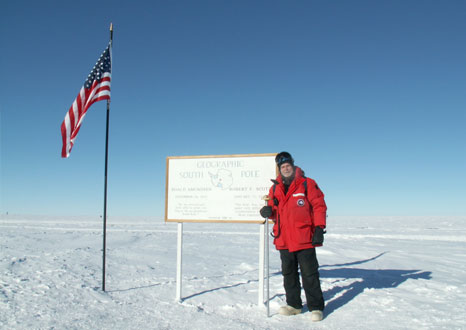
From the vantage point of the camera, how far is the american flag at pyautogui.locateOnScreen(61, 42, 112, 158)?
4.84 metres

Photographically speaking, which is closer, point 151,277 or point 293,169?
point 293,169

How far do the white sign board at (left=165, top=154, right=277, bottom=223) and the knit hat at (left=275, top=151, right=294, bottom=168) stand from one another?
1.18 ft

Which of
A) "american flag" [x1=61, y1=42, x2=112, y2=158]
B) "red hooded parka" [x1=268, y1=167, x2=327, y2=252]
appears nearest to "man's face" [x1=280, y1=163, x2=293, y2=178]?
"red hooded parka" [x1=268, y1=167, x2=327, y2=252]

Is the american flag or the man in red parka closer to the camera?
the man in red parka

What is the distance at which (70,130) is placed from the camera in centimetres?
488

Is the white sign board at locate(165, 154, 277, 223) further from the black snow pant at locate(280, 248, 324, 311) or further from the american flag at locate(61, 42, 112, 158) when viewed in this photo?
the american flag at locate(61, 42, 112, 158)

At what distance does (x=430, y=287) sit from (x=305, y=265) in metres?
3.00

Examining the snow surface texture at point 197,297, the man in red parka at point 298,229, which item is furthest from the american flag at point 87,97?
the man in red parka at point 298,229

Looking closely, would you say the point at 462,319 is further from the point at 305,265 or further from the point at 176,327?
the point at 176,327

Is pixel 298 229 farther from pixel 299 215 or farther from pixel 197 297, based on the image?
pixel 197 297

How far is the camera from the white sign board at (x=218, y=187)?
4.73 metres

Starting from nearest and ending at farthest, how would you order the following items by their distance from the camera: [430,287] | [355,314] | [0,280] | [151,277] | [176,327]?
1. [176,327]
2. [355,314]
3. [0,280]
4. [430,287]
5. [151,277]

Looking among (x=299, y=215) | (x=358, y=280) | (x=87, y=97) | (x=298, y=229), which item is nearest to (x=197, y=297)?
(x=298, y=229)

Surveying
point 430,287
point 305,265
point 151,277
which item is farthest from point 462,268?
point 151,277
